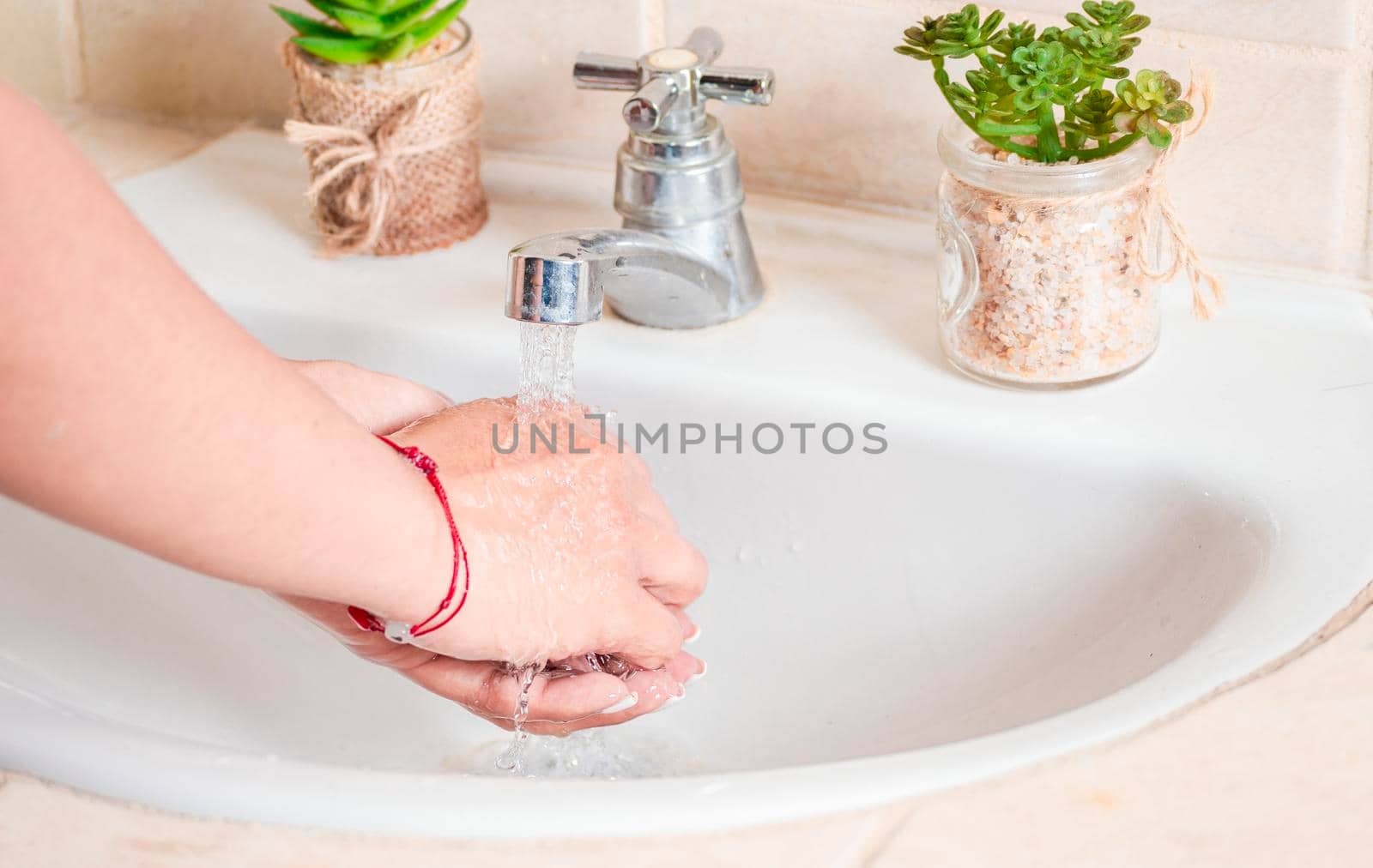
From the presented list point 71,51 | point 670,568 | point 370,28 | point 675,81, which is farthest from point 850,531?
point 71,51

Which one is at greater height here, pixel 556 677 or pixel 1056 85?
pixel 1056 85

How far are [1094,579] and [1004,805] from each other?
0.65ft

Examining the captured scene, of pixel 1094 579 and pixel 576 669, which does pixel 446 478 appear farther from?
pixel 1094 579

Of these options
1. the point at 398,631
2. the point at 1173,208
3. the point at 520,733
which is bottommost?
the point at 520,733

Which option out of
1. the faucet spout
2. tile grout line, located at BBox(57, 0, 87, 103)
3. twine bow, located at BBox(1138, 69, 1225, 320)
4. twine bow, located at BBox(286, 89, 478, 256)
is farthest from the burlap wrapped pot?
twine bow, located at BBox(1138, 69, 1225, 320)

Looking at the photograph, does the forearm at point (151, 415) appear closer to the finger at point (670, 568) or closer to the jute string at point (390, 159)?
the finger at point (670, 568)

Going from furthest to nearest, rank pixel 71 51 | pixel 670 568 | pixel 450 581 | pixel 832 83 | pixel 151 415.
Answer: pixel 71 51 → pixel 832 83 → pixel 670 568 → pixel 450 581 → pixel 151 415

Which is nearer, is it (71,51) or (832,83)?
(832,83)

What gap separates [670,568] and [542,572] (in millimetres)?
73

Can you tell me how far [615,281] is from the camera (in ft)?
2.03

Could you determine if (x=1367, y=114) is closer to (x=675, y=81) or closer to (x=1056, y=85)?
(x=1056, y=85)

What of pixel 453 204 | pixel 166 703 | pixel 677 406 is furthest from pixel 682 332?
pixel 166 703

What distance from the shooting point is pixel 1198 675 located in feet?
1.43

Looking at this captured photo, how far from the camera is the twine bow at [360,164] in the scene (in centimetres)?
66
